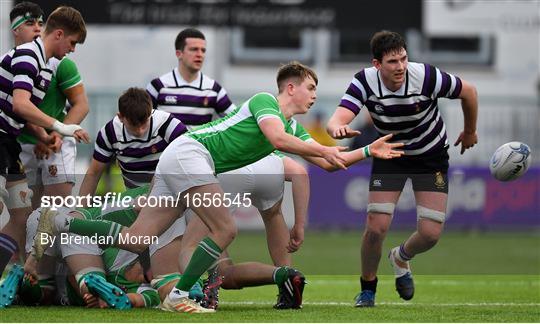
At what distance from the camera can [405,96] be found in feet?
30.0

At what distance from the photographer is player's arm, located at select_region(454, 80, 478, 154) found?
9211mm

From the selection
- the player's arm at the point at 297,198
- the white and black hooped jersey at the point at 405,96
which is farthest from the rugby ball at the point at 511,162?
the player's arm at the point at 297,198

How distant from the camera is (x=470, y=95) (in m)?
9.23

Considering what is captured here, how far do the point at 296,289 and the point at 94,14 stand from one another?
21.3 feet

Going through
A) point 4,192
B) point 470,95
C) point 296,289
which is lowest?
point 296,289

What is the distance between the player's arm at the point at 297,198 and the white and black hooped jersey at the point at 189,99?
1489 millimetres

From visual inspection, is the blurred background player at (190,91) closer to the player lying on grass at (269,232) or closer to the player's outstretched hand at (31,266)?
the player lying on grass at (269,232)

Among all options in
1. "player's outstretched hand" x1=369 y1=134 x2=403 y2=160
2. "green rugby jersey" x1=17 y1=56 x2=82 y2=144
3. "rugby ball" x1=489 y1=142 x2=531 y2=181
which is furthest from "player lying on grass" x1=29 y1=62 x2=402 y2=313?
"rugby ball" x1=489 y1=142 x2=531 y2=181

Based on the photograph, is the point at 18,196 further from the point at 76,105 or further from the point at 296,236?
the point at 296,236

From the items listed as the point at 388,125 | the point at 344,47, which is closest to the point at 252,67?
the point at 344,47

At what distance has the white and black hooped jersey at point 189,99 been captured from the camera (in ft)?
34.8

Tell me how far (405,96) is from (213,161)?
153cm

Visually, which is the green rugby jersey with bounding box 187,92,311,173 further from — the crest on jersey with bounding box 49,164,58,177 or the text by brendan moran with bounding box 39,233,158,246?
the crest on jersey with bounding box 49,164,58,177

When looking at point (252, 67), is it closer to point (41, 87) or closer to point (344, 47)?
point (344, 47)
